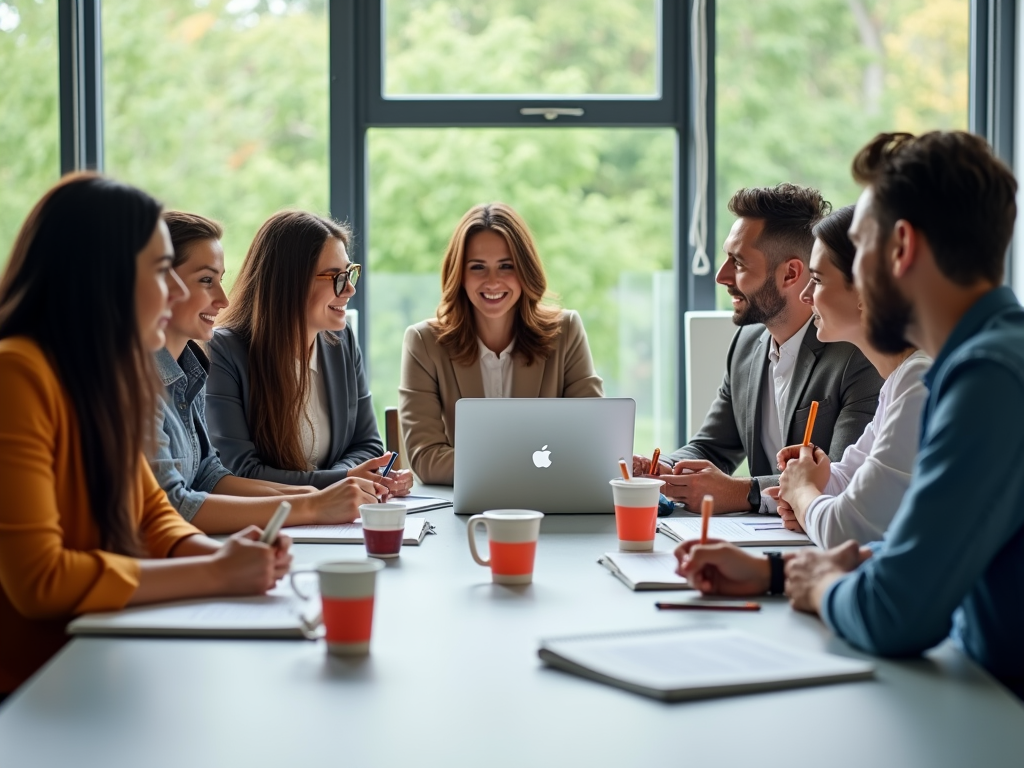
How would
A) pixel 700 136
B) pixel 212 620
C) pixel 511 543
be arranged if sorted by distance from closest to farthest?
pixel 212 620
pixel 511 543
pixel 700 136

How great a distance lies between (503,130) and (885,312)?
9.30 ft

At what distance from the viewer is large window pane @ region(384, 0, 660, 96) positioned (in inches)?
158

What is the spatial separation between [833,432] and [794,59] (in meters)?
2.14

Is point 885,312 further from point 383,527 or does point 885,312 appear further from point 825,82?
point 825,82

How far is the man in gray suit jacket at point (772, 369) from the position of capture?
2445 mm

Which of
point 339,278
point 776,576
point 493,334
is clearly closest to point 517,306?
point 493,334

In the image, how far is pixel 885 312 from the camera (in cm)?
139

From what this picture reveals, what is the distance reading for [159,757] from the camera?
0.98 meters

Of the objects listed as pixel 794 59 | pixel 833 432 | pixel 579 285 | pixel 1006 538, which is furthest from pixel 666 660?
pixel 794 59

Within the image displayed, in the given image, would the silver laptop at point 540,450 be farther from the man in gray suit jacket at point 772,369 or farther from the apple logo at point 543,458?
the man in gray suit jacket at point 772,369

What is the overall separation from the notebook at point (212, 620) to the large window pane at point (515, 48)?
9.65 ft

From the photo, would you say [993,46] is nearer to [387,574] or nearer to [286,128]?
[286,128]

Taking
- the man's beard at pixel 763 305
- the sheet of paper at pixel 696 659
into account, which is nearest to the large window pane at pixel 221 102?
the man's beard at pixel 763 305

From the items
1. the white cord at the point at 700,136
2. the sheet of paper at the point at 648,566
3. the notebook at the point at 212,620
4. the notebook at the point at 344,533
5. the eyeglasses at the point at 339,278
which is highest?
the white cord at the point at 700,136
